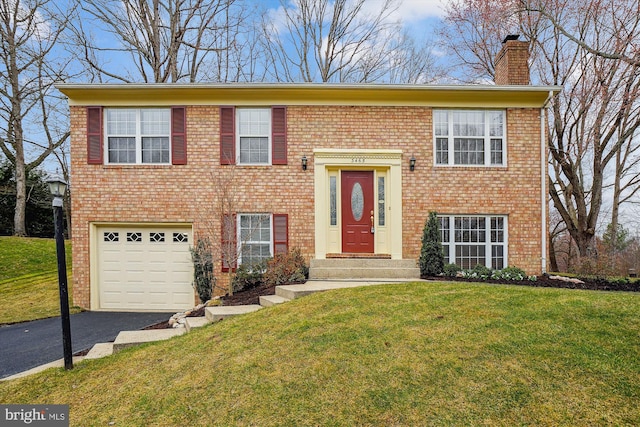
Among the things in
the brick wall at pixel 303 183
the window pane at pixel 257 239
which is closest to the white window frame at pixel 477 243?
the brick wall at pixel 303 183

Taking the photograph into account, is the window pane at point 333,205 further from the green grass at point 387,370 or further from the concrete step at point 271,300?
the green grass at point 387,370

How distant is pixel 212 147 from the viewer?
29.8 feet

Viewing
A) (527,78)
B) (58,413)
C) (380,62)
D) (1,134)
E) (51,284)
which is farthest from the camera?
(380,62)

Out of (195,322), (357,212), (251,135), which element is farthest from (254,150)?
(195,322)

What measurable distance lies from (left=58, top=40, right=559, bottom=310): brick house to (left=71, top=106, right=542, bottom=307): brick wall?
0.03 m

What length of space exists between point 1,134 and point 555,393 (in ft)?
73.1

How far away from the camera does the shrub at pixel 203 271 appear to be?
28.2 feet

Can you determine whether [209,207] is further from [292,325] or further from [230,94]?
[292,325]

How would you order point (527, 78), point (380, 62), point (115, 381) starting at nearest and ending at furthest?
1. point (115, 381)
2. point (527, 78)
3. point (380, 62)

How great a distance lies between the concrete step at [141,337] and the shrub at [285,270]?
91.9 inches

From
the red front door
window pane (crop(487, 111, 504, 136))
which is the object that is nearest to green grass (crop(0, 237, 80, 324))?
the red front door

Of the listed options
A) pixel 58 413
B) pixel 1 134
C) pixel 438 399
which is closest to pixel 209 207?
pixel 58 413

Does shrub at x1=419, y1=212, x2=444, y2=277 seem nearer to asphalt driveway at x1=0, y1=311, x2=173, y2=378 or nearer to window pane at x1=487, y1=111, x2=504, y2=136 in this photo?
window pane at x1=487, y1=111, x2=504, y2=136

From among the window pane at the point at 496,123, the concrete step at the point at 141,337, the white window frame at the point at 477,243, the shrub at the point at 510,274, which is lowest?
the concrete step at the point at 141,337
